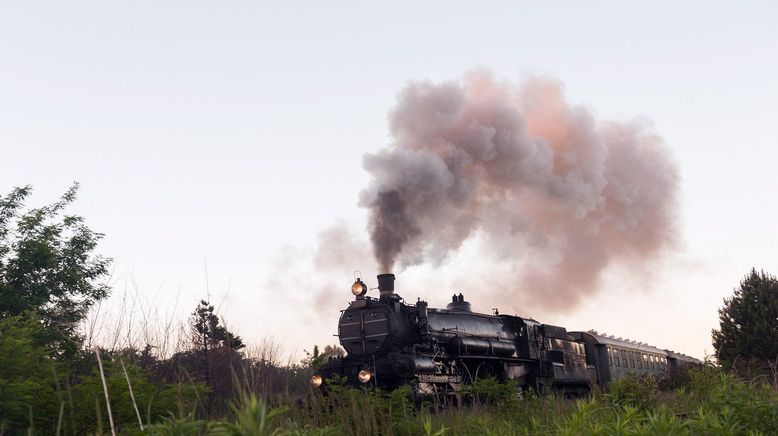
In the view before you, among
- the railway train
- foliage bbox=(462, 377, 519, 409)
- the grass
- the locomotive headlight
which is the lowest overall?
the grass

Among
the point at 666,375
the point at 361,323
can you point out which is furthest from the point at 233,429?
the point at 666,375

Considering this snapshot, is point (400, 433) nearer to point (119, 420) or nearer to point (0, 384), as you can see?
point (119, 420)

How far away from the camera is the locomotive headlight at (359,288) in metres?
16.0

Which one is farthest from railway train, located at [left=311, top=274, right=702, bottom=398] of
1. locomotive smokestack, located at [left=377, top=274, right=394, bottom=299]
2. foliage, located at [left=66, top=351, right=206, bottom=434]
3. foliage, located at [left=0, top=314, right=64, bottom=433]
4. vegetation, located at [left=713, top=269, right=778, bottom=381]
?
vegetation, located at [left=713, top=269, right=778, bottom=381]

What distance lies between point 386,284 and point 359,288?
2.36ft

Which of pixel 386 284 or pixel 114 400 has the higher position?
pixel 386 284

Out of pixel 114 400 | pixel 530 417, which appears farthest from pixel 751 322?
pixel 114 400

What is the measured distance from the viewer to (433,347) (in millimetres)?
15180

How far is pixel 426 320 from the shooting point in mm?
15000

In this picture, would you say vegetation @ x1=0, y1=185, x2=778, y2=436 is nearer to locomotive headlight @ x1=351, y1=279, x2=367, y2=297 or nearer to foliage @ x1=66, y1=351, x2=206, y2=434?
foliage @ x1=66, y1=351, x2=206, y2=434

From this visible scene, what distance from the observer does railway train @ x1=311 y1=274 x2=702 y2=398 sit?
47.4ft

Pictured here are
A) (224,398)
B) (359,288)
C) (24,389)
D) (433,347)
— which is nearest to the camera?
(24,389)

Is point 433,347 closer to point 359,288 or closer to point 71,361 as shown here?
point 359,288

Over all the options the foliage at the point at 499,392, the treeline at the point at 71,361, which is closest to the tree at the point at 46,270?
the treeline at the point at 71,361
